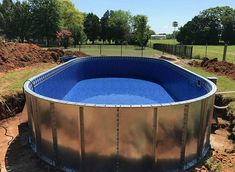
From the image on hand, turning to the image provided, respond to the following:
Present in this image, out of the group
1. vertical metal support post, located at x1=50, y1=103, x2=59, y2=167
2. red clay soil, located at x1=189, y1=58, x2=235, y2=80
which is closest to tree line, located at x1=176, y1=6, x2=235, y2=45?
red clay soil, located at x1=189, y1=58, x2=235, y2=80

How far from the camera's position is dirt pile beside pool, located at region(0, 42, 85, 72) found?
53.8 ft

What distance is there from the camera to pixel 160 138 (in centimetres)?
550

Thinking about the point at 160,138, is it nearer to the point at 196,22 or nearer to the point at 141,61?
the point at 141,61

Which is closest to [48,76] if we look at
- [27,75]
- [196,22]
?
[27,75]

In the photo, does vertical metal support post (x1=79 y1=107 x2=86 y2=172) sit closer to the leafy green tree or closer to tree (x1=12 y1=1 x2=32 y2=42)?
tree (x1=12 y1=1 x2=32 y2=42)

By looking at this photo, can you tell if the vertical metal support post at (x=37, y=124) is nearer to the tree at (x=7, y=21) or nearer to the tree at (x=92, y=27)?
the tree at (x=7, y=21)

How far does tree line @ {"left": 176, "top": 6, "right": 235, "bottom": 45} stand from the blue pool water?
56.7 meters

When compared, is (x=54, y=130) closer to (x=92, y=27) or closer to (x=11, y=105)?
(x=11, y=105)

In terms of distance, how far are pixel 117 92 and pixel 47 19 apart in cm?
4122

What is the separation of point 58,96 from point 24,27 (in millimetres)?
→ 49255

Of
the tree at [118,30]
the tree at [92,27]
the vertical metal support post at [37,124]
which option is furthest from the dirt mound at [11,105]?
the tree at [92,27]

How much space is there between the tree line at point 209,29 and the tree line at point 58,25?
15386mm

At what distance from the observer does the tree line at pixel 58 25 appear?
51.6 m

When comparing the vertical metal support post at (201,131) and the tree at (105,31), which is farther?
the tree at (105,31)
